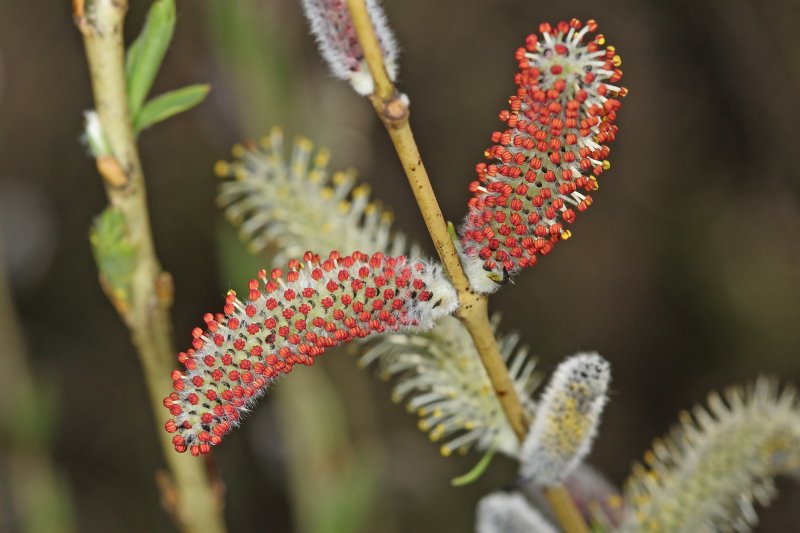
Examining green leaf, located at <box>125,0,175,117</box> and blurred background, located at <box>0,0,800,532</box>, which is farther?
blurred background, located at <box>0,0,800,532</box>

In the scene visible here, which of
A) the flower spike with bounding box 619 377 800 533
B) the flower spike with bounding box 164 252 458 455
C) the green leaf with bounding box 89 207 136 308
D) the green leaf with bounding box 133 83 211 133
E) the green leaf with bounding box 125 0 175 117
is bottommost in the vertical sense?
the flower spike with bounding box 619 377 800 533

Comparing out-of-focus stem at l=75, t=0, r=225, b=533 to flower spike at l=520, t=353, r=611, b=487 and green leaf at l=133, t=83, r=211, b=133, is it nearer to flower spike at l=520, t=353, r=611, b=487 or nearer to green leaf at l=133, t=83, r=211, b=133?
green leaf at l=133, t=83, r=211, b=133

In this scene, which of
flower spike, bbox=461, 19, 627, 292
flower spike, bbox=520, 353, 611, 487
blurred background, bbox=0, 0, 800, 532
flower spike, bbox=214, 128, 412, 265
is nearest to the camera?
flower spike, bbox=461, 19, 627, 292

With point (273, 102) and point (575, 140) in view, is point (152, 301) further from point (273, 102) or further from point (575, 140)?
point (273, 102)

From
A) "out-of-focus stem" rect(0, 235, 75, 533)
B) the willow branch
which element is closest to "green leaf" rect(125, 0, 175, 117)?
the willow branch

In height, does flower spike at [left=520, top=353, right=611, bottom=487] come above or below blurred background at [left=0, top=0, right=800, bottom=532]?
below

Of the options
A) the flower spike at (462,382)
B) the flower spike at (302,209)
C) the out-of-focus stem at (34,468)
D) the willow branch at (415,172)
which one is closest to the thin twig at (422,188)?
the willow branch at (415,172)

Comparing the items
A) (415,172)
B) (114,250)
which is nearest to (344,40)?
(415,172)
